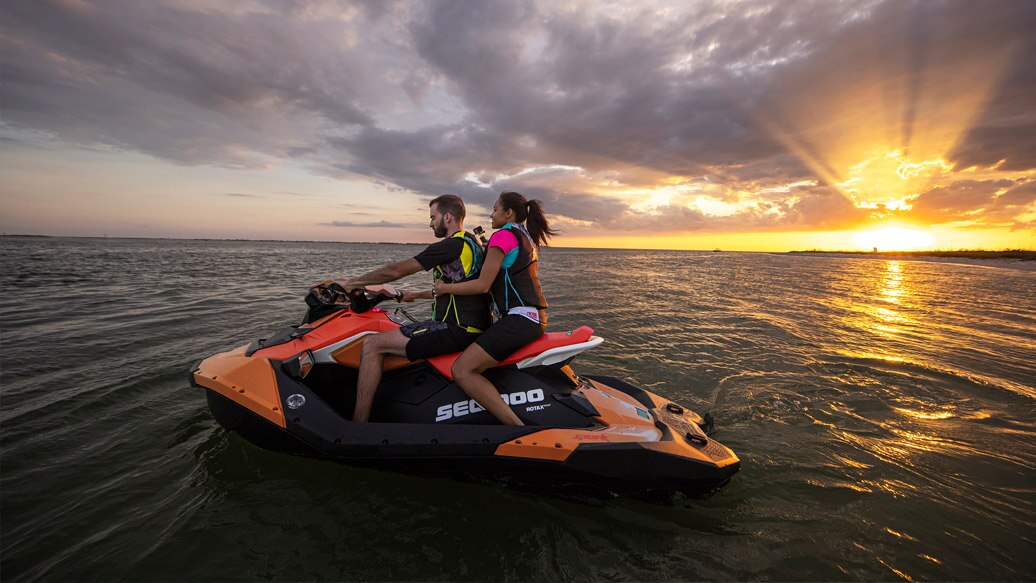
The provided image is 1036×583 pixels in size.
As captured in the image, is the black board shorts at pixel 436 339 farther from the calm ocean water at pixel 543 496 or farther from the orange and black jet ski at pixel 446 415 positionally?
the calm ocean water at pixel 543 496

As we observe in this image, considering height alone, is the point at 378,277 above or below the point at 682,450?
above

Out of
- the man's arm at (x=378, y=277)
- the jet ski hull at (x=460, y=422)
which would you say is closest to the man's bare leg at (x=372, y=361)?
the jet ski hull at (x=460, y=422)

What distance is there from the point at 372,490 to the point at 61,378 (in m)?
5.54

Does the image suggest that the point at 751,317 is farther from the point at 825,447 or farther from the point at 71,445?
the point at 71,445

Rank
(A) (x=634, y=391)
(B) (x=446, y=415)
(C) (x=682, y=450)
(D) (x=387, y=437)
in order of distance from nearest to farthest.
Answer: (C) (x=682, y=450)
(D) (x=387, y=437)
(B) (x=446, y=415)
(A) (x=634, y=391)

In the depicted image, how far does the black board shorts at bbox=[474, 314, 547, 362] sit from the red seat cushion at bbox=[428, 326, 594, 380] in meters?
0.12

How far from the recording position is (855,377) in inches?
251

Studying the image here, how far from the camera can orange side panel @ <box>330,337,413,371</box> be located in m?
3.62

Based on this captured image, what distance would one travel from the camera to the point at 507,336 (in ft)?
10.8

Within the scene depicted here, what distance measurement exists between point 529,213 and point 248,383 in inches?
115

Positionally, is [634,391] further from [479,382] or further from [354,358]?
[354,358]

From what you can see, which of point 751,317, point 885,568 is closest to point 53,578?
point 885,568

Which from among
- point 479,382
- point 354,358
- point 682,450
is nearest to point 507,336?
point 479,382

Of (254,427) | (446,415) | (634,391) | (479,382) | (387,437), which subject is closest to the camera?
(387,437)
